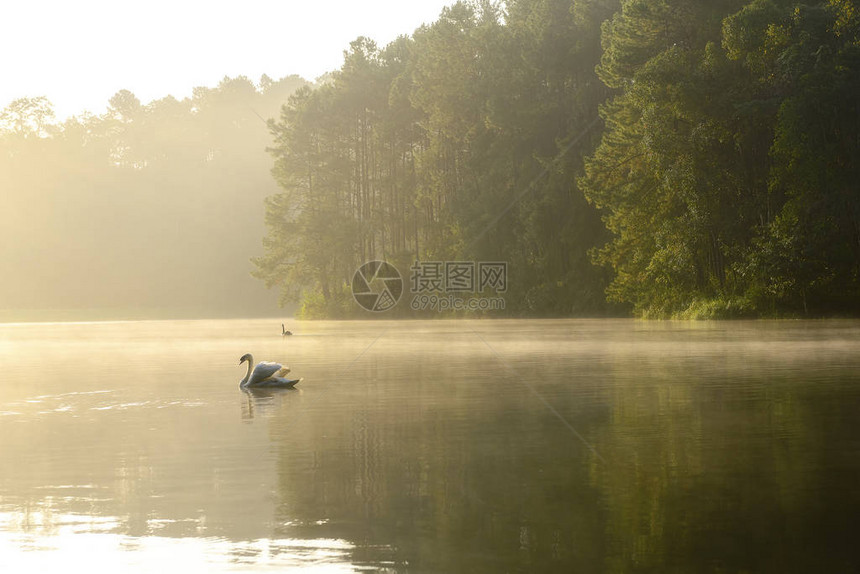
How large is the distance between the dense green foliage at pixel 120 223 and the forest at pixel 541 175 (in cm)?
27

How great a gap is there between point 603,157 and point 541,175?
42.0 feet

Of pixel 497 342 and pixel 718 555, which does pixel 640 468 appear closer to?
pixel 718 555

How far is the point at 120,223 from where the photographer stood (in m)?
126

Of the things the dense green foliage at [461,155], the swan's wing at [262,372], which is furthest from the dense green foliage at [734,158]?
the swan's wing at [262,372]

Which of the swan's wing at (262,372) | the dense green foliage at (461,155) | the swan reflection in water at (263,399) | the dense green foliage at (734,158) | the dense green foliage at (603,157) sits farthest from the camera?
the dense green foliage at (461,155)

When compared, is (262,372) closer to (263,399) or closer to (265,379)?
(265,379)

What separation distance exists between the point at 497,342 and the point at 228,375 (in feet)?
46.3

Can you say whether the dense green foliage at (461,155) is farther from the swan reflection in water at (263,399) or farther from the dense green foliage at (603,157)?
the swan reflection in water at (263,399)

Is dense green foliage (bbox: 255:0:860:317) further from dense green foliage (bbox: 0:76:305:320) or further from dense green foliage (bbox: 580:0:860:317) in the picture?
dense green foliage (bbox: 0:76:305:320)

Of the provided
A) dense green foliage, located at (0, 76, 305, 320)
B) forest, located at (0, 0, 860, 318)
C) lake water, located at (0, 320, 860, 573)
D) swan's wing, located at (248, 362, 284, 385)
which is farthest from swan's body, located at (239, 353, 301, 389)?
dense green foliage, located at (0, 76, 305, 320)

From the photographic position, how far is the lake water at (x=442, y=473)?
20.8 ft

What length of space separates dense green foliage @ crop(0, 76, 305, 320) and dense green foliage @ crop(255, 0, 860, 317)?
106ft

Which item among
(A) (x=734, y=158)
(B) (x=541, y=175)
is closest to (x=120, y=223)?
(B) (x=541, y=175)

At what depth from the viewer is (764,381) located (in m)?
17.5
